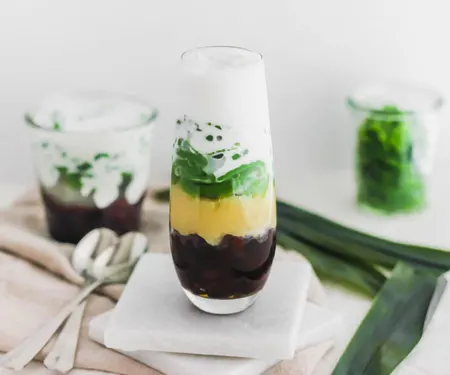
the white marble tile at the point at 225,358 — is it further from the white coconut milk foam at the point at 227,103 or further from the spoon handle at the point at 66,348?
the white coconut milk foam at the point at 227,103

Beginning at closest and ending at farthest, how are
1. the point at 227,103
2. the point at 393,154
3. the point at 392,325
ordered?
the point at 227,103
the point at 392,325
the point at 393,154

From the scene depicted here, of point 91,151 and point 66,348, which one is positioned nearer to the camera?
point 66,348

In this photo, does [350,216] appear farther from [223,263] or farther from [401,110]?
[223,263]

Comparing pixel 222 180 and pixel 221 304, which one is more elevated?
pixel 222 180

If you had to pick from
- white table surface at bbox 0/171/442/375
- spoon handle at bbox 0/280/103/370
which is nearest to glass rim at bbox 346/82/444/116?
white table surface at bbox 0/171/442/375

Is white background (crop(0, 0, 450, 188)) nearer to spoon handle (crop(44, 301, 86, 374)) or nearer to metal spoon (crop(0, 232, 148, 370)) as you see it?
metal spoon (crop(0, 232, 148, 370))

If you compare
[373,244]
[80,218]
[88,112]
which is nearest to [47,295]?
[80,218]

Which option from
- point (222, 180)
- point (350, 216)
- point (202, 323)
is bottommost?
point (350, 216)

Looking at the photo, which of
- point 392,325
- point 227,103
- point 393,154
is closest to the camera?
point 227,103
